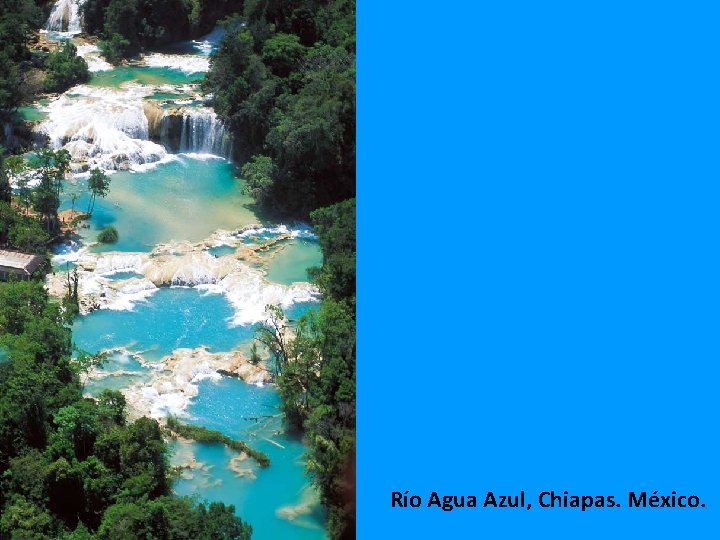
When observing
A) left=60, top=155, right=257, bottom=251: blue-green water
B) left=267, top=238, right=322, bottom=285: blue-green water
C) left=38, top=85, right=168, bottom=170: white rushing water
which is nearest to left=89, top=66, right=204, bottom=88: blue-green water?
left=38, top=85, right=168, bottom=170: white rushing water

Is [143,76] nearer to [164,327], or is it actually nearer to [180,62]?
[180,62]

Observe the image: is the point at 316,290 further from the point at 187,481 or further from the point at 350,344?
the point at 187,481

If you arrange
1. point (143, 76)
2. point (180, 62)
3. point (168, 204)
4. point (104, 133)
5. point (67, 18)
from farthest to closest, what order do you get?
point (67, 18), point (180, 62), point (143, 76), point (104, 133), point (168, 204)

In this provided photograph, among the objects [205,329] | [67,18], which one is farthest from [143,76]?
[205,329]

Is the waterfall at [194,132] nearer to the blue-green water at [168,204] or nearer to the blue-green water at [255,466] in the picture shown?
the blue-green water at [168,204]

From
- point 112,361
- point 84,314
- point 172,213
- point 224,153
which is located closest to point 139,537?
point 112,361

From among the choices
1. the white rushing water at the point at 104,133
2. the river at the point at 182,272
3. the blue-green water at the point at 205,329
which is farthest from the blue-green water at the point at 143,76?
the white rushing water at the point at 104,133
